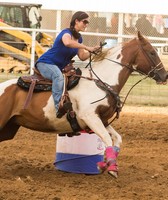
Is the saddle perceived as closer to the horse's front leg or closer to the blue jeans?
the blue jeans

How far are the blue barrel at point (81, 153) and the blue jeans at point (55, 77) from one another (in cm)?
86

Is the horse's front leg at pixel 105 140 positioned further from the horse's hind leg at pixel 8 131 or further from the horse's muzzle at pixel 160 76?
the horse's hind leg at pixel 8 131

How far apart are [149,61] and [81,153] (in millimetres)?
1499

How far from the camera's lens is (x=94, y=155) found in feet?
29.0

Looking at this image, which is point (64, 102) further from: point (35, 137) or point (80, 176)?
point (35, 137)

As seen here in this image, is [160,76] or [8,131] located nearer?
[160,76]

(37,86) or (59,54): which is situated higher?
(59,54)

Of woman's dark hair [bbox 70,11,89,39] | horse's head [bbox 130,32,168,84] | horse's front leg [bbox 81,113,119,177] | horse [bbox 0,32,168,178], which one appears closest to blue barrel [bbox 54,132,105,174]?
horse [bbox 0,32,168,178]

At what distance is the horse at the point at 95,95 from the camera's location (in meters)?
8.12

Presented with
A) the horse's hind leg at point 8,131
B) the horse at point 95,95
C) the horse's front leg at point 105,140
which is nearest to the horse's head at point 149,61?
the horse at point 95,95

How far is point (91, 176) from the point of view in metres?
8.69

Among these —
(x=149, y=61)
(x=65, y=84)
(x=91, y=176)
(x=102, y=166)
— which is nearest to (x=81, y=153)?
(x=91, y=176)

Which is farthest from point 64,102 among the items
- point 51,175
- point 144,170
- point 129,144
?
point 129,144

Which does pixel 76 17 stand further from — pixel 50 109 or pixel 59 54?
pixel 50 109
